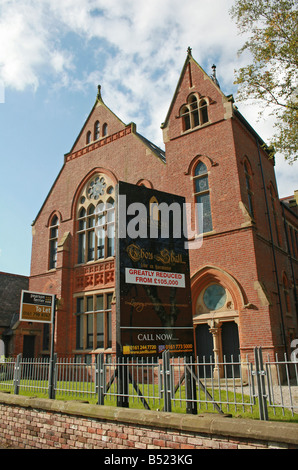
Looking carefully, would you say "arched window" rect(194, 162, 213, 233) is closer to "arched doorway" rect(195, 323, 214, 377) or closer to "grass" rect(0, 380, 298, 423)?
"arched doorway" rect(195, 323, 214, 377)

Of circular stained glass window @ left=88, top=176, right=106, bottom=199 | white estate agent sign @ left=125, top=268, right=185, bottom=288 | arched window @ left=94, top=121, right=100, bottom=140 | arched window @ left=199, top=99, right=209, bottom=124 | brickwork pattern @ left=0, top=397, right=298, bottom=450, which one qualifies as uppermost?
arched window @ left=94, top=121, right=100, bottom=140

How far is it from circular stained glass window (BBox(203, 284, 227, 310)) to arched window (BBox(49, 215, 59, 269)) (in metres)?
10.9

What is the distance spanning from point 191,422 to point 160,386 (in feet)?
4.39

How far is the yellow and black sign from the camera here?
14812 millimetres

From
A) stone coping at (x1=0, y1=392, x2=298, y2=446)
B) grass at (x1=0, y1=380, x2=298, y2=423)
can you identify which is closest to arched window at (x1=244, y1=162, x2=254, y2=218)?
grass at (x1=0, y1=380, x2=298, y2=423)

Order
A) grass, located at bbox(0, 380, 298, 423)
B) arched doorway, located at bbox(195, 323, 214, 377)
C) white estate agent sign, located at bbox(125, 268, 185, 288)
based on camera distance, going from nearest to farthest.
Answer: grass, located at bbox(0, 380, 298, 423) → white estate agent sign, located at bbox(125, 268, 185, 288) → arched doorway, located at bbox(195, 323, 214, 377)

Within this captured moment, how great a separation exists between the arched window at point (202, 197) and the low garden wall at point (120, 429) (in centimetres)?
977

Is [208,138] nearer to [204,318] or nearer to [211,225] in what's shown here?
[211,225]

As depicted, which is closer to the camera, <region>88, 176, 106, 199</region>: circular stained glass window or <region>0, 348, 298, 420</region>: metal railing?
<region>0, 348, 298, 420</region>: metal railing

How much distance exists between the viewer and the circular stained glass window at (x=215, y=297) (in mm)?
15266

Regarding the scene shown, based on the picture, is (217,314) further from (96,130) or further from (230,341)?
(96,130)

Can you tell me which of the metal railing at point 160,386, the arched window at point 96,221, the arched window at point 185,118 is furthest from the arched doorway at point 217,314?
the arched window at point 185,118

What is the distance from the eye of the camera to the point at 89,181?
22656 mm

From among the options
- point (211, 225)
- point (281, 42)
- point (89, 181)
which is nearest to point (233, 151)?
point (211, 225)
